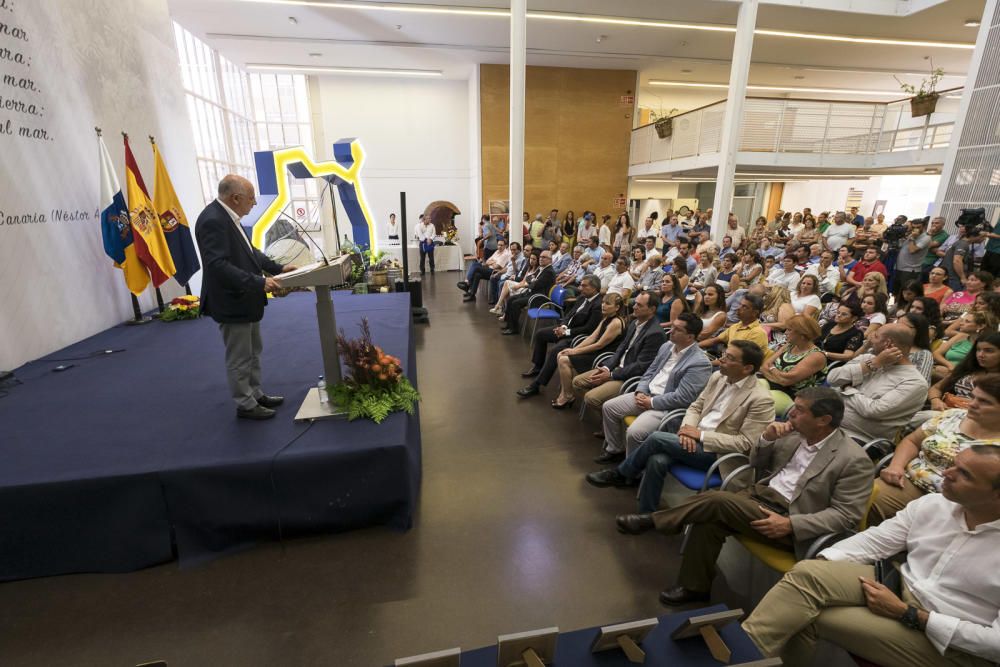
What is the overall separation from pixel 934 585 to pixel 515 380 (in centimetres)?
392

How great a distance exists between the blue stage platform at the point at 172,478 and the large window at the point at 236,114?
827 cm

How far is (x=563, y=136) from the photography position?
1365cm

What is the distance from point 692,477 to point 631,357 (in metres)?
1.46

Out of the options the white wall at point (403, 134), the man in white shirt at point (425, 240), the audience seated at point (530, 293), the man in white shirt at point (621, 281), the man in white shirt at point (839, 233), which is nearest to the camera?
the man in white shirt at point (621, 281)

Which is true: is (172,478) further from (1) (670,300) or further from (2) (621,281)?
(2) (621,281)

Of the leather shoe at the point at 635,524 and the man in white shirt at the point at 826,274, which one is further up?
the man in white shirt at the point at 826,274

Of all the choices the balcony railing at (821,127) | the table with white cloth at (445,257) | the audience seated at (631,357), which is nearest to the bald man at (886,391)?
the audience seated at (631,357)

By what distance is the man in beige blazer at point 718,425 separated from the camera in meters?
2.66

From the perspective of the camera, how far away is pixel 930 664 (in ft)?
5.19

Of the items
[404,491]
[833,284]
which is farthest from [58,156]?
[833,284]

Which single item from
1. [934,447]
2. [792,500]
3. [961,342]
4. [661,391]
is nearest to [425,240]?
[661,391]

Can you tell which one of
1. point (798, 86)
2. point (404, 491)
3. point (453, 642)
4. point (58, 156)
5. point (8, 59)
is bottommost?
point (453, 642)

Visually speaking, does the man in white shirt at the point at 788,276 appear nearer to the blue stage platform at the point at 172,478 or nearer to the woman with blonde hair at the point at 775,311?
the woman with blonde hair at the point at 775,311

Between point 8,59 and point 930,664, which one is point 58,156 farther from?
point 930,664
